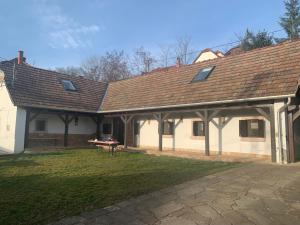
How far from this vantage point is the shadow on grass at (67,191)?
4227 mm

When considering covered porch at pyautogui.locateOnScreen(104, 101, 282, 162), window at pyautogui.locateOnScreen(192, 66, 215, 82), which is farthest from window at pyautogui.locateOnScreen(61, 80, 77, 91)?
window at pyautogui.locateOnScreen(192, 66, 215, 82)

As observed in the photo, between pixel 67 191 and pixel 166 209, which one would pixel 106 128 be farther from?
pixel 166 209

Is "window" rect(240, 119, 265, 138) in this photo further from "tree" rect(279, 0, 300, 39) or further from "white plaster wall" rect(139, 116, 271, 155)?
"tree" rect(279, 0, 300, 39)

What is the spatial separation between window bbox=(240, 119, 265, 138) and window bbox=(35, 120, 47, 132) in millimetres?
11460

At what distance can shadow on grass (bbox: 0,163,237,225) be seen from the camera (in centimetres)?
423

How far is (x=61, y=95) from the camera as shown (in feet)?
56.3

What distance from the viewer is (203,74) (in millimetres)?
14648

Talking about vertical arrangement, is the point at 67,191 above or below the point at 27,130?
below

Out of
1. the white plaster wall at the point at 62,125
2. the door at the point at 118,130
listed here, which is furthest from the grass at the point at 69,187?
the door at the point at 118,130

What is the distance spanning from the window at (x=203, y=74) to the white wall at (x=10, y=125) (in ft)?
31.5

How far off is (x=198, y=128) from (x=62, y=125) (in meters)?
8.80

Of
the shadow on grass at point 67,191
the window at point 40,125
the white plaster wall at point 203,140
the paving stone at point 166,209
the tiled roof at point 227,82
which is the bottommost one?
the paving stone at point 166,209

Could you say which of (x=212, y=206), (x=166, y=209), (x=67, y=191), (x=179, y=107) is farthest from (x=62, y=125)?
(x=212, y=206)

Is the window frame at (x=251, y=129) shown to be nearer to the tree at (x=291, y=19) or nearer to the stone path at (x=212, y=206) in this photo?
the stone path at (x=212, y=206)
